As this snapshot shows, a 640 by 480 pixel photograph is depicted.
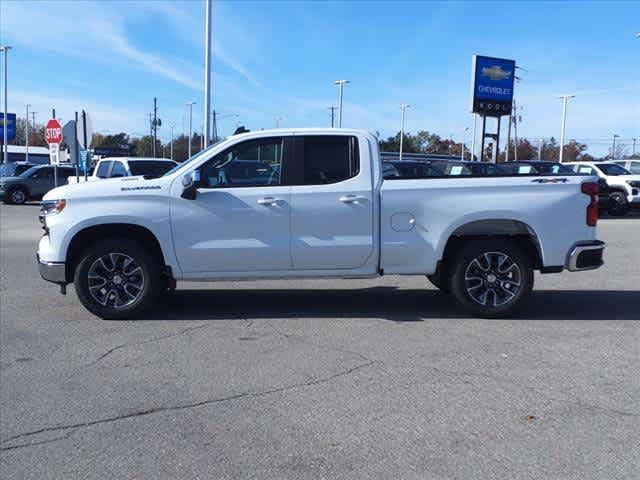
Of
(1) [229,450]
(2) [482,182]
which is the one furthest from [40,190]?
(1) [229,450]

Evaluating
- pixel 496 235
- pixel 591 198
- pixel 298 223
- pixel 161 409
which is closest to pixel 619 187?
pixel 591 198

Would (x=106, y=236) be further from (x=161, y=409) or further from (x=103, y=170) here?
(x=103, y=170)

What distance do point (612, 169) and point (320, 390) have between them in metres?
22.8

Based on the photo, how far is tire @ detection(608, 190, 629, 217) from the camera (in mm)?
23814

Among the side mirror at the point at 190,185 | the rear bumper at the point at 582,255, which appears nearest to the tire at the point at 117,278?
the side mirror at the point at 190,185

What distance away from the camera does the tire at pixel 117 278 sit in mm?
7180

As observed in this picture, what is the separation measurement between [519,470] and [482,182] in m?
4.05

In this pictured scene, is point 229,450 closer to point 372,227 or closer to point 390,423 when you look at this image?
point 390,423

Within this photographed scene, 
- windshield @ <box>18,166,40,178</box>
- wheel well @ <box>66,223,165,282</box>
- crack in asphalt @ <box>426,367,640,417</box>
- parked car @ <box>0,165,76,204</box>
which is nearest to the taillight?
crack in asphalt @ <box>426,367,640,417</box>

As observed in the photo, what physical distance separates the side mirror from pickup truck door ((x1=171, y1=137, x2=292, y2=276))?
2.5 inches

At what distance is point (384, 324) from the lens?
716cm

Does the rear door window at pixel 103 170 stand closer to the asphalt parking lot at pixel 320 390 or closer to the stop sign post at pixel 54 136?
the stop sign post at pixel 54 136

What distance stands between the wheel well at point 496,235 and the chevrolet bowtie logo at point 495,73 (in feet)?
92.9

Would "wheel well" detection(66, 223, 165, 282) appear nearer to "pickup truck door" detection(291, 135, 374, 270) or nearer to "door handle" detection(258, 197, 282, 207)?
"door handle" detection(258, 197, 282, 207)
